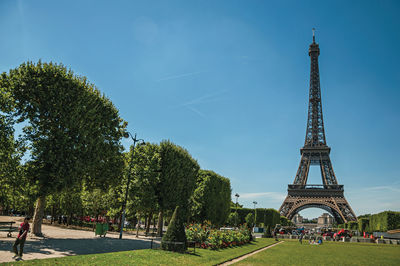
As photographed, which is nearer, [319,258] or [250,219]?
[319,258]

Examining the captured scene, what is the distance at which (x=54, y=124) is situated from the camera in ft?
64.3

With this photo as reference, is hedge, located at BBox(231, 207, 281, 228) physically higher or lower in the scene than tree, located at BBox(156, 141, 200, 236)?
lower

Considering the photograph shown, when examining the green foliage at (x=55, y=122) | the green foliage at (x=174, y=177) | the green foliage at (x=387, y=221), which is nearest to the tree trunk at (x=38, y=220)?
the green foliage at (x=55, y=122)

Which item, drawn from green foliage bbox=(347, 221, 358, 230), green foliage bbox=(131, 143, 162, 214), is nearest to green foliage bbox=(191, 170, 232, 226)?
green foliage bbox=(131, 143, 162, 214)

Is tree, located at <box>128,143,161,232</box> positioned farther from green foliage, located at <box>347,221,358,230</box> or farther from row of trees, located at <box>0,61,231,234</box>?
green foliage, located at <box>347,221,358,230</box>

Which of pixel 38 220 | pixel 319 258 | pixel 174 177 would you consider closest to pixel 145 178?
pixel 174 177

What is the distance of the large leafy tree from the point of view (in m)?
18.7

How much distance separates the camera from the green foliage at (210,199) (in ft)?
A: 140

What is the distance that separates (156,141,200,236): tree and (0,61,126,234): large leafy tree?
11513 mm

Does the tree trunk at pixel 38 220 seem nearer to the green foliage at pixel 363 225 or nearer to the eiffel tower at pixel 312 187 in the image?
the eiffel tower at pixel 312 187

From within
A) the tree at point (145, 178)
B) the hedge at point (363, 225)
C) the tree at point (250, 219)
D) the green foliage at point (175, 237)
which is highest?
the tree at point (145, 178)

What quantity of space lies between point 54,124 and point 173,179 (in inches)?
622

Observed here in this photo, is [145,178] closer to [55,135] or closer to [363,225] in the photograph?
[55,135]

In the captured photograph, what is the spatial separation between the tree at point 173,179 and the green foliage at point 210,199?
7.46 m
